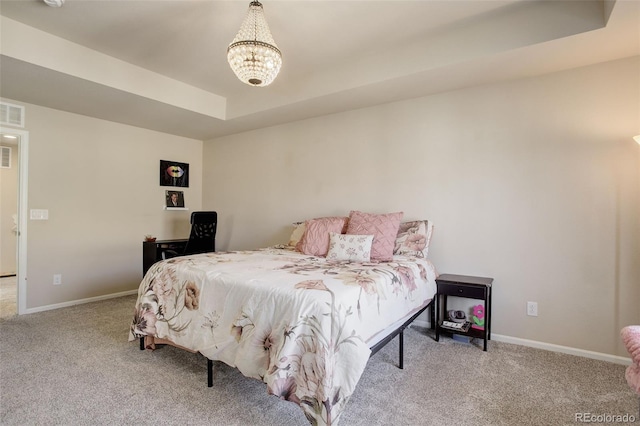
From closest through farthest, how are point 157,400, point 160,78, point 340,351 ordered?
point 340,351 < point 157,400 < point 160,78

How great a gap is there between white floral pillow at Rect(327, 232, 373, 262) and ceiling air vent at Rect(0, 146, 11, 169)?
6222 millimetres

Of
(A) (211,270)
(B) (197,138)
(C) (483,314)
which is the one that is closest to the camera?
(A) (211,270)

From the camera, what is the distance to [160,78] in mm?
3535

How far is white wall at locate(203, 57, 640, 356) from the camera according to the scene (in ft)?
8.09

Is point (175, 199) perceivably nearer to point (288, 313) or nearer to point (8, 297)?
point (8, 297)

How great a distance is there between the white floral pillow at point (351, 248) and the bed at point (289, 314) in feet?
0.30

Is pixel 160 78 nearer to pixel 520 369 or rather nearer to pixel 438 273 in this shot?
pixel 438 273

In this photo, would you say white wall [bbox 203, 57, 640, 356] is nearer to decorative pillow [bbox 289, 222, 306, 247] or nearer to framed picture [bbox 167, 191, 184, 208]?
decorative pillow [bbox 289, 222, 306, 247]

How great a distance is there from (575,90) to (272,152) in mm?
3371

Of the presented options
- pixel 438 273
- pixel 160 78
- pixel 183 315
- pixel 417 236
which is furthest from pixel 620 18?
→ pixel 160 78

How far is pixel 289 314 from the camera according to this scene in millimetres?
1647

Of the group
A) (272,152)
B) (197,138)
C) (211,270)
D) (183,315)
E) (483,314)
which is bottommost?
(483,314)

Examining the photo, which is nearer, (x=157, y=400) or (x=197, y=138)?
(x=157, y=400)

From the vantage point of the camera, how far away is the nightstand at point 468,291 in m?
2.62
